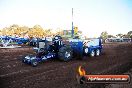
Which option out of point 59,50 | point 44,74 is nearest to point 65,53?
point 59,50

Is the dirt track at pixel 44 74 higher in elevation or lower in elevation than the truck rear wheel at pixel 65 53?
lower

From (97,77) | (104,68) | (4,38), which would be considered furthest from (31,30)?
(97,77)

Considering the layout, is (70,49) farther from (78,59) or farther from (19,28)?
(19,28)

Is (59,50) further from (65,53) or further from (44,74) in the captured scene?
(44,74)

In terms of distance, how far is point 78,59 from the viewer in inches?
607

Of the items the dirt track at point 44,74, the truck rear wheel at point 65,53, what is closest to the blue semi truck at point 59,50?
the truck rear wheel at point 65,53

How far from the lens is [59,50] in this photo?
14070mm

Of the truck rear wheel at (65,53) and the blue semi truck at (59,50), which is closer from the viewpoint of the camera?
the blue semi truck at (59,50)

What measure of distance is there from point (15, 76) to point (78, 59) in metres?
6.18

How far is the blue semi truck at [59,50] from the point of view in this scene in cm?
1306

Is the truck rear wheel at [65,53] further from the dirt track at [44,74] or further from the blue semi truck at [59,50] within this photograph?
the dirt track at [44,74]

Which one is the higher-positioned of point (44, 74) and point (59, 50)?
point (59, 50)

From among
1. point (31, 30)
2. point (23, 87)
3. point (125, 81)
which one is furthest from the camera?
point (31, 30)

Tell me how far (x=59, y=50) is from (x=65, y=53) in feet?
1.36
